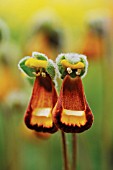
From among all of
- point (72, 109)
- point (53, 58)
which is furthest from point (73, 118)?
point (53, 58)

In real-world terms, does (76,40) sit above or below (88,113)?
above

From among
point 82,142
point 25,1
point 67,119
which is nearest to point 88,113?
point 67,119

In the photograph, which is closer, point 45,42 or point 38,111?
point 38,111

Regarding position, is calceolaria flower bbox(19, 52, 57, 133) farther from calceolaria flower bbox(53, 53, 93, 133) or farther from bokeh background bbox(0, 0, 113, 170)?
bokeh background bbox(0, 0, 113, 170)

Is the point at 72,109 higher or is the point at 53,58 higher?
the point at 53,58

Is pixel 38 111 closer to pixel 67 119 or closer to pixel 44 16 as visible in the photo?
pixel 67 119

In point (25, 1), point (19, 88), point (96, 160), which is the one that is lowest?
point (96, 160)

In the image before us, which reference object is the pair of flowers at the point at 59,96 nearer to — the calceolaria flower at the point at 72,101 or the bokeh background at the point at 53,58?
the calceolaria flower at the point at 72,101

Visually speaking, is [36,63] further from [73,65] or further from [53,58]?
[53,58]
